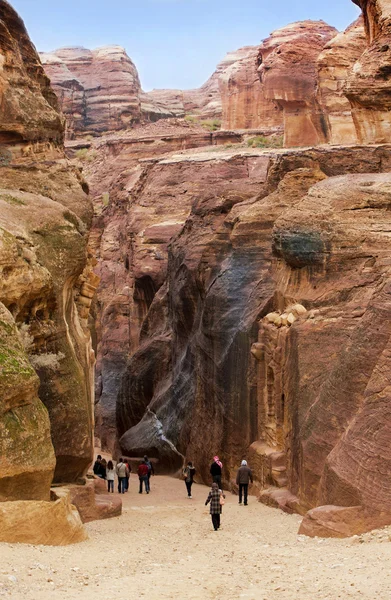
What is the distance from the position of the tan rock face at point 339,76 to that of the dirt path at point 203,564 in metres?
30.5

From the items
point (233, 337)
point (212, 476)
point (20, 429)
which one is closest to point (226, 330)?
point (233, 337)

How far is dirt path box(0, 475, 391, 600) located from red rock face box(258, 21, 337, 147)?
38674 mm

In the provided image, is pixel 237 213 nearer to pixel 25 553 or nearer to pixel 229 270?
pixel 229 270

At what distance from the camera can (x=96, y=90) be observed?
101m

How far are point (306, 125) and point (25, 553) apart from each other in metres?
47.1

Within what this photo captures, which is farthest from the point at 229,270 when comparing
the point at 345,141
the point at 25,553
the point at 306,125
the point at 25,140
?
the point at 306,125

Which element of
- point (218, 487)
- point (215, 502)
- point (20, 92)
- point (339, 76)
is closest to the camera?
point (215, 502)

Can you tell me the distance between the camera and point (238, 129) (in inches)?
3073

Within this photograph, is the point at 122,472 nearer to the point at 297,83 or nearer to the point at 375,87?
the point at 375,87

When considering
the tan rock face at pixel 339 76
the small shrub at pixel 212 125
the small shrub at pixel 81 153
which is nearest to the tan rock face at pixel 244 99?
→ the small shrub at pixel 212 125

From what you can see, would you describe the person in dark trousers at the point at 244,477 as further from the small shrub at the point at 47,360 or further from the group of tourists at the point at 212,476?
the small shrub at the point at 47,360

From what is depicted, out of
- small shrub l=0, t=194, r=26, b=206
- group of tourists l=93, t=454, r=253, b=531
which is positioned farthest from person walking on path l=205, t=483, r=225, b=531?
small shrub l=0, t=194, r=26, b=206

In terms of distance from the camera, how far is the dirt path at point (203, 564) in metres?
14.2

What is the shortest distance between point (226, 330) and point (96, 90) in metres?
73.9
